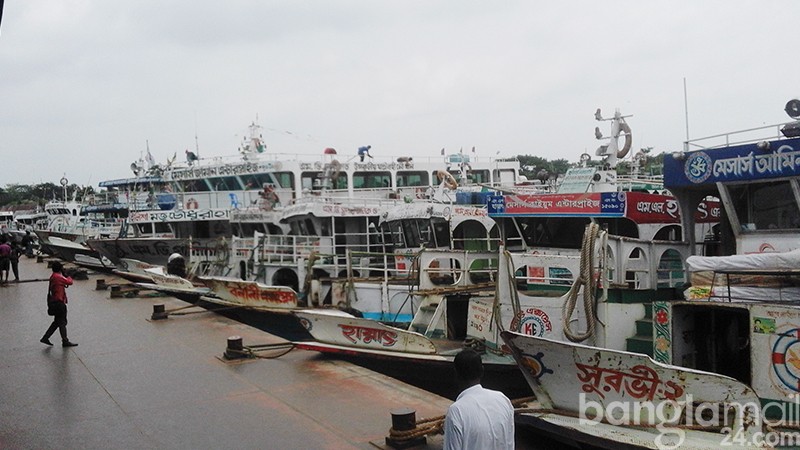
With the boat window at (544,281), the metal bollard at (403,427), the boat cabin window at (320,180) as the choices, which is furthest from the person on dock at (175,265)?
the metal bollard at (403,427)

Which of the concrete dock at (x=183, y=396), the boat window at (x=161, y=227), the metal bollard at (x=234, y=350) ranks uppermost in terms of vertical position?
the boat window at (x=161, y=227)

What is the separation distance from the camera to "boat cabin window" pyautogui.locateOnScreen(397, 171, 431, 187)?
27.3 m

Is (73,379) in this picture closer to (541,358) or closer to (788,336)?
(541,358)

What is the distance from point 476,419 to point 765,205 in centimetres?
665

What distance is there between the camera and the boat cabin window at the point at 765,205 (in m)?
8.01

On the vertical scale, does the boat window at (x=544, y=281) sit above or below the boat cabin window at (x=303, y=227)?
below

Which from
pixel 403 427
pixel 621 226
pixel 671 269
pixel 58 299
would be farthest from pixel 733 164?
pixel 58 299

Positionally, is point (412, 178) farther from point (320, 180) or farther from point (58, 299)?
point (58, 299)

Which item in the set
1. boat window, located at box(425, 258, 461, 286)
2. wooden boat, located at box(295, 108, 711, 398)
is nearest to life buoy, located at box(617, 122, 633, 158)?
wooden boat, located at box(295, 108, 711, 398)

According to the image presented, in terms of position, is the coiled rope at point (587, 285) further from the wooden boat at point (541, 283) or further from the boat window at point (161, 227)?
the boat window at point (161, 227)

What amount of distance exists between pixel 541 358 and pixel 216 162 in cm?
2278

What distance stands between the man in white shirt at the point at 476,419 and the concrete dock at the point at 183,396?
8.19ft

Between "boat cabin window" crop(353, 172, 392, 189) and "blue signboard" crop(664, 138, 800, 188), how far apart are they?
17.7m

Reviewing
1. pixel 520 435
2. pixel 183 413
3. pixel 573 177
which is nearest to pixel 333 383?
pixel 183 413
